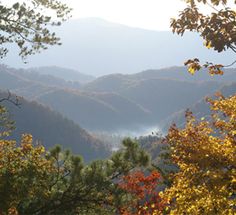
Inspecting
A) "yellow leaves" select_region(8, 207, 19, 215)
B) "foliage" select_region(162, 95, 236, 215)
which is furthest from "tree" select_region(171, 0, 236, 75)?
"yellow leaves" select_region(8, 207, 19, 215)

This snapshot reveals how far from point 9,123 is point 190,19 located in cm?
1243

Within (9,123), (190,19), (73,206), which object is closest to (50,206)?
(73,206)

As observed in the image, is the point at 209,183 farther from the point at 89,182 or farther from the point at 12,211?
the point at 12,211

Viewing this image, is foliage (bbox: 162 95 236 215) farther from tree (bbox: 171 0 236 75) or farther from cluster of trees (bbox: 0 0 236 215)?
tree (bbox: 171 0 236 75)

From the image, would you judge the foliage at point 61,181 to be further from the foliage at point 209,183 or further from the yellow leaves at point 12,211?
the foliage at point 209,183

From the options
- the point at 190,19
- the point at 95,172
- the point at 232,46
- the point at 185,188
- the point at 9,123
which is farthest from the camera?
the point at 9,123

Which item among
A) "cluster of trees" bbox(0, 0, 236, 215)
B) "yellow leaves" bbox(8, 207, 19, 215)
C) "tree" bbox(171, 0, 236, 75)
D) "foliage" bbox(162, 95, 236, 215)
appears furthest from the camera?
"yellow leaves" bbox(8, 207, 19, 215)

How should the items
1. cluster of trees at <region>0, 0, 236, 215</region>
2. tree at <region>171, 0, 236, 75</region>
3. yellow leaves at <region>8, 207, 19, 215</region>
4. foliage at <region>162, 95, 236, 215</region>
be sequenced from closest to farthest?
tree at <region>171, 0, 236, 75</region> < foliage at <region>162, 95, 236, 215</region> < cluster of trees at <region>0, 0, 236, 215</region> < yellow leaves at <region>8, 207, 19, 215</region>

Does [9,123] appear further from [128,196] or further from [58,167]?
[128,196]

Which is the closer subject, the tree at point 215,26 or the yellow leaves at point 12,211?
the tree at point 215,26

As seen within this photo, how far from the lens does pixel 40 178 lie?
15.2 meters

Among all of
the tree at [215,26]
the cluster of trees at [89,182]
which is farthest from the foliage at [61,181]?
the tree at [215,26]

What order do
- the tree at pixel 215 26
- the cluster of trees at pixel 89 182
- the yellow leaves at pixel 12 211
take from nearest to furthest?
the tree at pixel 215 26, the cluster of trees at pixel 89 182, the yellow leaves at pixel 12 211

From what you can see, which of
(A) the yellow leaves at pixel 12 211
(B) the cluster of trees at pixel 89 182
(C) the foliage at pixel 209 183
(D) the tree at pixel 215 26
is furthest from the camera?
(A) the yellow leaves at pixel 12 211
